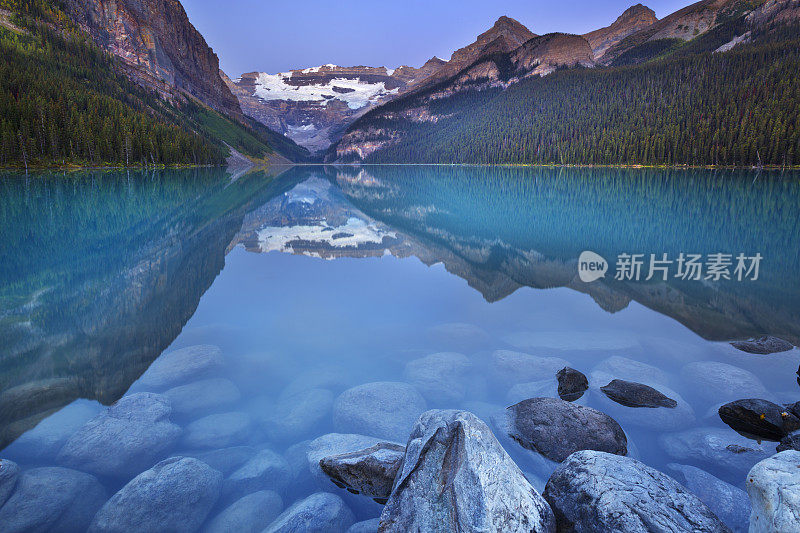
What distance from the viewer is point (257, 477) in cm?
636

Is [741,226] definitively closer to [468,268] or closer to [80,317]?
[468,268]

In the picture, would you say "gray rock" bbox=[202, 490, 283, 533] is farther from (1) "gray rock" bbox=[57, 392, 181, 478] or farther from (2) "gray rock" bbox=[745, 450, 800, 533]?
(2) "gray rock" bbox=[745, 450, 800, 533]

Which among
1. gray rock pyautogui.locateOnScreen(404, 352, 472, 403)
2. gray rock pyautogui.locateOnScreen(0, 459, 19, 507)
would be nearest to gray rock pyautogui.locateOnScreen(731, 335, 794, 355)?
gray rock pyautogui.locateOnScreen(404, 352, 472, 403)

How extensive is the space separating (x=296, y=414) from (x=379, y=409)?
1.66 meters

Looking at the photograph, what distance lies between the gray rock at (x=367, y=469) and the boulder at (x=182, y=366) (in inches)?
183

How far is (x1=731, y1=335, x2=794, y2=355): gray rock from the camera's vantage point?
10.7 m

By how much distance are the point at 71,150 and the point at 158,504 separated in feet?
375

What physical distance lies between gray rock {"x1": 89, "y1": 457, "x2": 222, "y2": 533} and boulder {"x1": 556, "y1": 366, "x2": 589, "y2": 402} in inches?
269

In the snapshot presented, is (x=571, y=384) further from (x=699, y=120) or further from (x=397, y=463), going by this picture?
(x=699, y=120)

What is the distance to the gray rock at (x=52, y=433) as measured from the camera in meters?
6.47

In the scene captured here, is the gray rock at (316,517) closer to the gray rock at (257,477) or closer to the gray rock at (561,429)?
the gray rock at (257,477)

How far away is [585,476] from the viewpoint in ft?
16.4

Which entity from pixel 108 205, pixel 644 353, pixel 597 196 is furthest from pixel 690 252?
pixel 108 205

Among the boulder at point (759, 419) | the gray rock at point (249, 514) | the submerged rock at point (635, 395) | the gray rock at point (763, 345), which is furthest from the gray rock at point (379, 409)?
the gray rock at point (763, 345)
